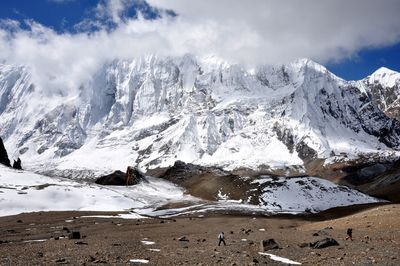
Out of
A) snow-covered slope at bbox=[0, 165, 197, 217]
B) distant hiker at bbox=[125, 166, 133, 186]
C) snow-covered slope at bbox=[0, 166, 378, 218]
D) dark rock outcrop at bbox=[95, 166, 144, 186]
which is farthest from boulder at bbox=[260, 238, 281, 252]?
distant hiker at bbox=[125, 166, 133, 186]

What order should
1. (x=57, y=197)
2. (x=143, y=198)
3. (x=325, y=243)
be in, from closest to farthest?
(x=325, y=243)
(x=57, y=197)
(x=143, y=198)

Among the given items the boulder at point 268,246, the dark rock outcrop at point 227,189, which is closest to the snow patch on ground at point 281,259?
the boulder at point 268,246

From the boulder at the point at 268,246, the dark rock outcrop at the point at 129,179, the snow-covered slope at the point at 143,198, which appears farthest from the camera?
the dark rock outcrop at the point at 129,179

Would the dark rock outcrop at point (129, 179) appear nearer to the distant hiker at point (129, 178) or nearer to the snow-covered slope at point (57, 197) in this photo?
the distant hiker at point (129, 178)

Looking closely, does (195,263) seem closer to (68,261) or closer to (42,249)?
(68,261)

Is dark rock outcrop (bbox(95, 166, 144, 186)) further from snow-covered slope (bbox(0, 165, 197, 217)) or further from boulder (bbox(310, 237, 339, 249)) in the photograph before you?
boulder (bbox(310, 237, 339, 249))

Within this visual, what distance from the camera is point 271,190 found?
138500 millimetres

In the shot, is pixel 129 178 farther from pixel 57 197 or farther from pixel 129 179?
pixel 57 197

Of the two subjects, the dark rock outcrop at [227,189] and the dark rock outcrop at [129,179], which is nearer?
the dark rock outcrop at [227,189]

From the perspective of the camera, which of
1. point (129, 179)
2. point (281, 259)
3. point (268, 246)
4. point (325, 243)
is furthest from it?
point (129, 179)

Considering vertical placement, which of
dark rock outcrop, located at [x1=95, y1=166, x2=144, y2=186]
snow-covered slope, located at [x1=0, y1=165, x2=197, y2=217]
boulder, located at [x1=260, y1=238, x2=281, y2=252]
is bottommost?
boulder, located at [x1=260, y1=238, x2=281, y2=252]

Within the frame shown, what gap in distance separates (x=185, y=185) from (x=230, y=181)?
109ft

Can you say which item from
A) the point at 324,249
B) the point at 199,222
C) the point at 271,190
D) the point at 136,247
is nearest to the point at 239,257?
the point at 324,249

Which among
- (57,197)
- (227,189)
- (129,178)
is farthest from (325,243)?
(129,178)
